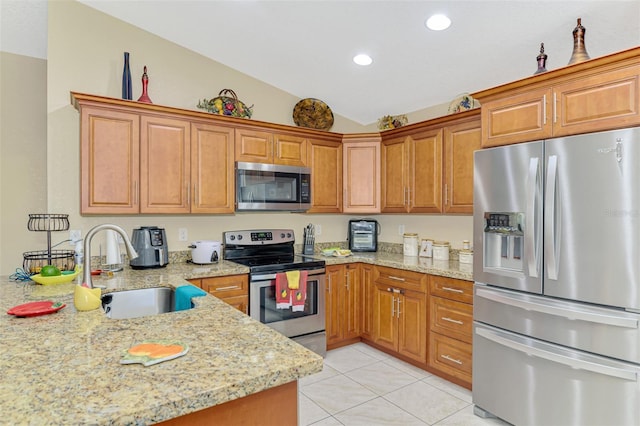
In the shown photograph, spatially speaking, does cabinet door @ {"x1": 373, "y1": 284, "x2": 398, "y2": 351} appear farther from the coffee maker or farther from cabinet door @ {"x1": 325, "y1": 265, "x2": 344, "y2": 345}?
the coffee maker

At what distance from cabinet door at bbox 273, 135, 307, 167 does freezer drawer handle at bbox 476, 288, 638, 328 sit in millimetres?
2040

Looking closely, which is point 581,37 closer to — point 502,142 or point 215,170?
point 502,142

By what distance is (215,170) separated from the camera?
3109 millimetres

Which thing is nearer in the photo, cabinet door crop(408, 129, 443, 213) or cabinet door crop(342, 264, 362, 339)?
cabinet door crop(408, 129, 443, 213)

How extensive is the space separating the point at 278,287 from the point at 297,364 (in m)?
2.04

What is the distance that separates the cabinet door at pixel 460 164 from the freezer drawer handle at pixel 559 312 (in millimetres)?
897

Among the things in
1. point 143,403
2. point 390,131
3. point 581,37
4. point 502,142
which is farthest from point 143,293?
point 581,37

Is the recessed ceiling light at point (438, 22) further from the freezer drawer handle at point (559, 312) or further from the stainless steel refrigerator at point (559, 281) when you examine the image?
the freezer drawer handle at point (559, 312)

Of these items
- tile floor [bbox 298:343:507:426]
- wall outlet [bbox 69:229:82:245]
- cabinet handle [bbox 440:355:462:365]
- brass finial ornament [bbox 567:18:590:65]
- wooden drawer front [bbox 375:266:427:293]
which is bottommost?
tile floor [bbox 298:343:507:426]

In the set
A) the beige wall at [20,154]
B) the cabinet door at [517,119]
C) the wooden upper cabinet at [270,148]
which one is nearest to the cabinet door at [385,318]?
the wooden upper cabinet at [270,148]

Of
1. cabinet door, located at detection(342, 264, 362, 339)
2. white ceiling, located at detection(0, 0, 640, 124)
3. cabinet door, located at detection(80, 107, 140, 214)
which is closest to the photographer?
white ceiling, located at detection(0, 0, 640, 124)

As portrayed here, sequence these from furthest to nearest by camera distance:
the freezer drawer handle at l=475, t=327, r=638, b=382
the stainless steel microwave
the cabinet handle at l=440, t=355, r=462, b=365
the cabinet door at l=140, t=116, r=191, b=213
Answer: the stainless steel microwave → the cabinet door at l=140, t=116, r=191, b=213 → the cabinet handle at l=440, t=355, r=462, b=365 → the freezer drawer handle at l=475, t=327, r=638, b=382

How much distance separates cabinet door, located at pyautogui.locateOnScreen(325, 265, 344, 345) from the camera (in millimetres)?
3383

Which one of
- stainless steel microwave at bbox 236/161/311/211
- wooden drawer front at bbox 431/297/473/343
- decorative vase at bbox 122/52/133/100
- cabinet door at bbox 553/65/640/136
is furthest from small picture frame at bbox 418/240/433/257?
decorative vase at bbox 122/52/133/100
